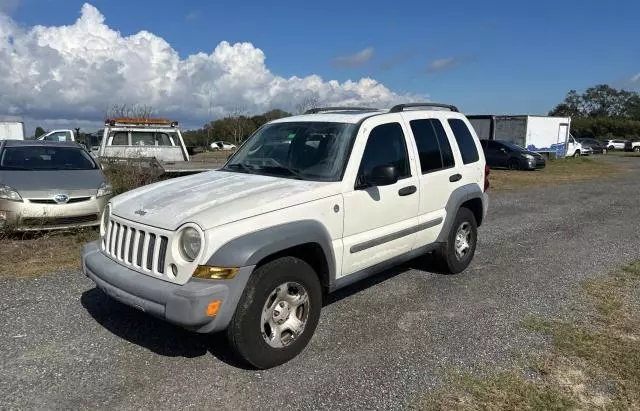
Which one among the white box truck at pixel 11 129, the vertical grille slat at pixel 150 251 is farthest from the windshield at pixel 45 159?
the white box truck at pixel 11 129

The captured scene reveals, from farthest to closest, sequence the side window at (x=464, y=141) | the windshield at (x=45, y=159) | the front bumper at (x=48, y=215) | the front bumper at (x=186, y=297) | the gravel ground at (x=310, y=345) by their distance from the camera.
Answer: the windshield at (x=45, y=159)
the front bumper at (x=48, y=215)
the side window at (x=464, y=141)
the gravel ground at (x=310, y=345)
the front bumper at (x=186, y=297)

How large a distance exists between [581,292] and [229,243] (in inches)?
155

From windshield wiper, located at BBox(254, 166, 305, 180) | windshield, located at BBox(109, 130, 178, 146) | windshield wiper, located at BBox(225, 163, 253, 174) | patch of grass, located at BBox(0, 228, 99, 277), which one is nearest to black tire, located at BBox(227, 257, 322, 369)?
windshield wiper, located at BBox(254, 166, 305, 180)

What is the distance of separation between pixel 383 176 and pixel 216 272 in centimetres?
160

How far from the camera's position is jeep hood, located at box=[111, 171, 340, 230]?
344cm

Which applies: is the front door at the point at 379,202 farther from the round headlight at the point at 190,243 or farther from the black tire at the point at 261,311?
the round headlight at the point at 190,243

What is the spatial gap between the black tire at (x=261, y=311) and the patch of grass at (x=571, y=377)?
1065mm

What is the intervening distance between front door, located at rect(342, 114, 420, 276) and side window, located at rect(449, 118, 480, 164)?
112 cm

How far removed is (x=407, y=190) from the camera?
186 inches

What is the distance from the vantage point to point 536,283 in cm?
566

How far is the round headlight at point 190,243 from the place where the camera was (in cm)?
332

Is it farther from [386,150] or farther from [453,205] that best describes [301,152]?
[453,205]

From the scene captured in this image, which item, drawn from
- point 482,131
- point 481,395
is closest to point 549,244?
point 481,395

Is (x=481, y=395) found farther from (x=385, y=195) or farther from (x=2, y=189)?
(x=2, y=189)
